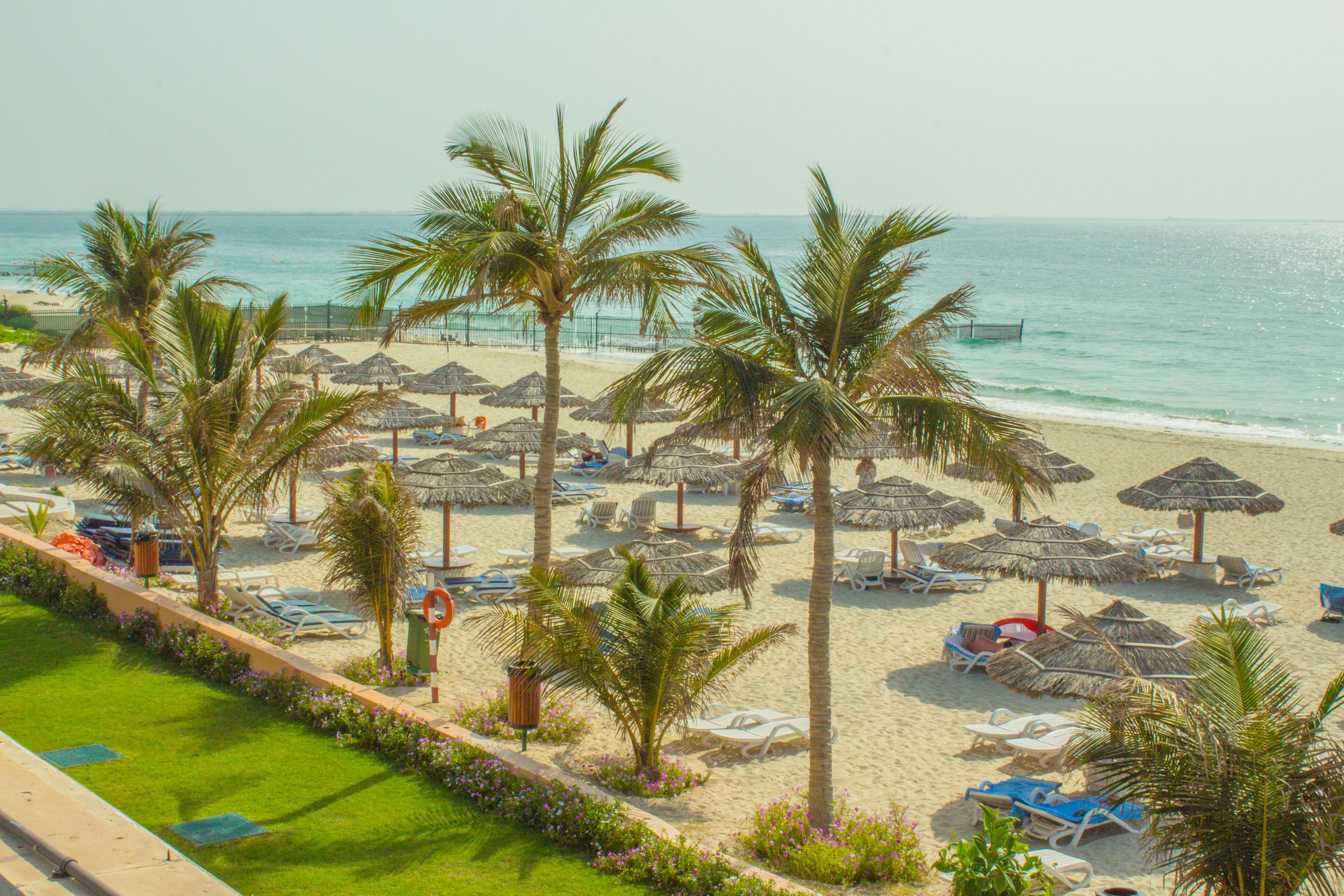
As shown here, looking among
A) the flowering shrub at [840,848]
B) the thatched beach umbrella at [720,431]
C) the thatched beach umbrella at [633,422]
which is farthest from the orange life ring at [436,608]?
the thatched beach umbrella at [633,422]

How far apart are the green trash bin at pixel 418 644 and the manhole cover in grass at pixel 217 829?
3.44 m

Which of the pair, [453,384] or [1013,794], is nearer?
[1013,794]

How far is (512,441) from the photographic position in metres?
20.9

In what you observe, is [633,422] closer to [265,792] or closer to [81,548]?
[81,548]

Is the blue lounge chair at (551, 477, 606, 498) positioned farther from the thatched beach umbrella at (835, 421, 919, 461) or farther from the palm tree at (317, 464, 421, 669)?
the palm tree at (317, 464, 421, 669)

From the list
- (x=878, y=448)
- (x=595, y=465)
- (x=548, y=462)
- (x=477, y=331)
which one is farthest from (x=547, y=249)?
(x=477, y=331)

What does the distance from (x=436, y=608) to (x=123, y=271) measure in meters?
9.47

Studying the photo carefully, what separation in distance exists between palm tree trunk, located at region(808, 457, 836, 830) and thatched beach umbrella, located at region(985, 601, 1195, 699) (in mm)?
2736

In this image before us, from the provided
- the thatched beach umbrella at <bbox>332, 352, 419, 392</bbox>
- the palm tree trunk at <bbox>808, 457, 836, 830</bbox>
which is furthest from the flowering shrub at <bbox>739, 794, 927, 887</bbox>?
the thatched beach umbrella at <bbox>332, 352, 419, 392</bbox>

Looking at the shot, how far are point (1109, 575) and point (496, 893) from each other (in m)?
8.43

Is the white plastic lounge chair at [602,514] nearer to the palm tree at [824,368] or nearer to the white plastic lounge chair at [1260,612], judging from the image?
the white plastic lounge chair at [1260,612]

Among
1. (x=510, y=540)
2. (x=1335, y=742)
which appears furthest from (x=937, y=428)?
(x=510, y=540)

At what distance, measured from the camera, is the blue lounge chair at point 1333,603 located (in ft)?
47.7

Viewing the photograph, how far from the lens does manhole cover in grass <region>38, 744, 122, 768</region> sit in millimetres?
8391
